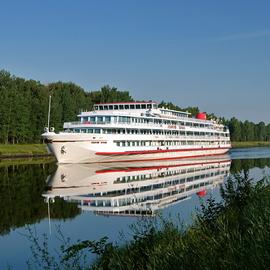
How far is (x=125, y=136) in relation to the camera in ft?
214

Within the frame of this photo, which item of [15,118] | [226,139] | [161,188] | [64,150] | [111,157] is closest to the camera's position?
[161,188]

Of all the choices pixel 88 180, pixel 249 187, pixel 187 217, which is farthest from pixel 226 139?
pixel 249 187

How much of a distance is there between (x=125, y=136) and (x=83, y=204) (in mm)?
36456

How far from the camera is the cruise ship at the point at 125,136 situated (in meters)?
60.5

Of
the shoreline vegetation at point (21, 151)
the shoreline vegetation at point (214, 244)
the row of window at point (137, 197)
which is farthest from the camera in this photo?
the shoreline vegetation at point (21, 151)

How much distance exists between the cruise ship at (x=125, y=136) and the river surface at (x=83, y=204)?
12177 mm

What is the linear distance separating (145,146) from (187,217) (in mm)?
47554

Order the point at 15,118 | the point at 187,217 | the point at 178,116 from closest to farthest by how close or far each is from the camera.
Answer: the point at 187,217, the point at 178,116, the point at 15,118

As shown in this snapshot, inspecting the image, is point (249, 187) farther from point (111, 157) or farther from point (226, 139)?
point (226, 139)

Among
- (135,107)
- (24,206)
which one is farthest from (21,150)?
(24,206)

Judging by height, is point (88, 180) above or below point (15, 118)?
below

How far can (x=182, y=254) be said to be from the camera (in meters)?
9.64

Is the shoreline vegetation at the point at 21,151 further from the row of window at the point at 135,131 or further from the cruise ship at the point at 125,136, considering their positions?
the row of window at the point at 135,131

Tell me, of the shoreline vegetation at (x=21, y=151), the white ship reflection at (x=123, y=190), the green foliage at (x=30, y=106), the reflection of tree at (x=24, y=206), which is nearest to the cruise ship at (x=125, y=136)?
the white ship reflection at (x=123, y=190)
